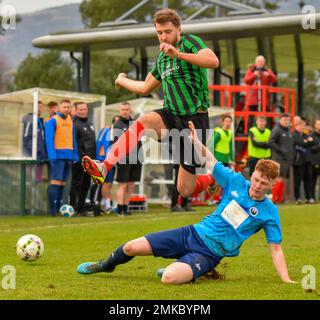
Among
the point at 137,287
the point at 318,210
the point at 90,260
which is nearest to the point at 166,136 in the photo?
the point at 90,260

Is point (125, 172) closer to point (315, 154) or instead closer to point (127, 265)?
point (127, 265)

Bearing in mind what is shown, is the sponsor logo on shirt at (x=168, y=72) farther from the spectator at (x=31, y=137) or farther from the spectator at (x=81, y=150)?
the spectator at (x=31, y=137)

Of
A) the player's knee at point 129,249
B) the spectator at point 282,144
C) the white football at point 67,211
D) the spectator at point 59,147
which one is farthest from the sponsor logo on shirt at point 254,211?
the spectator at point 282,144

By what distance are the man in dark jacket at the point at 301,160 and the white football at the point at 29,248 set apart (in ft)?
43.9

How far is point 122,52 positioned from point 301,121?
20.4ft

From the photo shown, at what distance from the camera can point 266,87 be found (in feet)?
74.6

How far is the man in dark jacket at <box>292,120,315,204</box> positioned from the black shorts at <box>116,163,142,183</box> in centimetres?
631

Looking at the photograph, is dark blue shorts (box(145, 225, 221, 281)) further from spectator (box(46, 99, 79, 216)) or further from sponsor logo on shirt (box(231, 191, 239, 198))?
spectator (box(46, 99, 79, 216))

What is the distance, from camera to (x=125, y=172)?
16.7 metres

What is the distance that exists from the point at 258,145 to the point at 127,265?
36.3 ft

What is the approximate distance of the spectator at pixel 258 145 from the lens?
2044 cm

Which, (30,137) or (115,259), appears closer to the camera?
(115,259)

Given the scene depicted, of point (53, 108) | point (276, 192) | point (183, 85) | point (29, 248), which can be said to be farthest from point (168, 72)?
point (276, 192)

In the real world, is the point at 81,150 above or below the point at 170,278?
above
